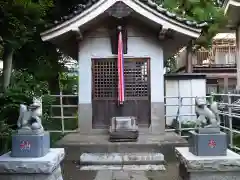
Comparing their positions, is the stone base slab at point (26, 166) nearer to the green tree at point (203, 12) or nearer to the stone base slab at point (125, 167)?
the stone base slab at point (125, 167)

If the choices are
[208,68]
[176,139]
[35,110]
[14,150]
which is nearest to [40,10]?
[35,110]

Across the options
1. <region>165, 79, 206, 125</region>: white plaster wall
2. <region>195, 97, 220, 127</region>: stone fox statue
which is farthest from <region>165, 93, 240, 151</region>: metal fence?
<region>195, 97, 220, 127</region>: stone fox statue

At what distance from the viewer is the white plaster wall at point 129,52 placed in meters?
10.5

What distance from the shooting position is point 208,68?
2527 centimetres

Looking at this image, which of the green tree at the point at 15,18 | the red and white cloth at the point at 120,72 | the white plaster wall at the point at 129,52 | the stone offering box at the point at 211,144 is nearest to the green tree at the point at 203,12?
the white plaster wall at the point at 129,52

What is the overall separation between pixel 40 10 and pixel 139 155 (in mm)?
4028

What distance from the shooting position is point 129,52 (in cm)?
1052

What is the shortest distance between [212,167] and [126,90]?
5.97m

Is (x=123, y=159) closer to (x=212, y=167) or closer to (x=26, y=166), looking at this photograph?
(x=212, y=167)

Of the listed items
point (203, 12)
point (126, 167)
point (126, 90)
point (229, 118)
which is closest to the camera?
point (126, 167)

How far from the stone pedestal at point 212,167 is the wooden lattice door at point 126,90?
5.60m

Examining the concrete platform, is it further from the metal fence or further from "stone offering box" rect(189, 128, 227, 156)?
"stone offering box" rect(189, 128, 227, 156)

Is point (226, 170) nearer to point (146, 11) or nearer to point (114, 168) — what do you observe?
point (114, 168)

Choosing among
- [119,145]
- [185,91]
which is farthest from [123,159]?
[185,91]
